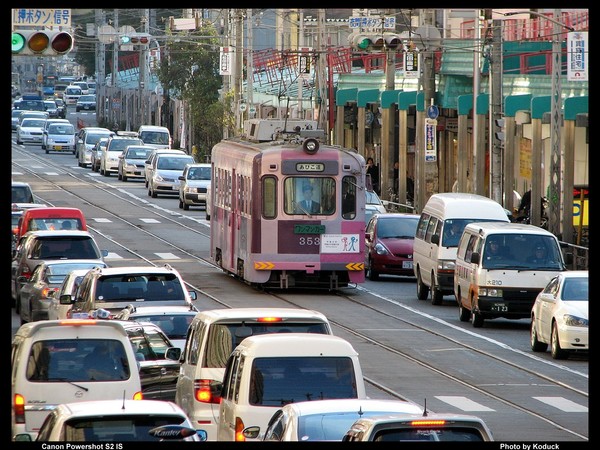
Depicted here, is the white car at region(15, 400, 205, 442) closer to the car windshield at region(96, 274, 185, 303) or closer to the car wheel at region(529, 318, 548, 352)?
the car windshield at region(96, 274, 185, 303)

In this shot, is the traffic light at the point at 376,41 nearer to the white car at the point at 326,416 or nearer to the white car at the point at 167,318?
the white car at the point at 167,318

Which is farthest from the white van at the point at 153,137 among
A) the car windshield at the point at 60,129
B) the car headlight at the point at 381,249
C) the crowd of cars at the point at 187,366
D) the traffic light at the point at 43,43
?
the traffic light at the point at 43,43

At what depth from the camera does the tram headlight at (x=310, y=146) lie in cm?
3291

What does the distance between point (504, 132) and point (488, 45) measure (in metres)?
2.56

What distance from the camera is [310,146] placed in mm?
32906

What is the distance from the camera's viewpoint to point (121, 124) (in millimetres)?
121938

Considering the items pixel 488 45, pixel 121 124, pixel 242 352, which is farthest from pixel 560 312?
pixel 121 124

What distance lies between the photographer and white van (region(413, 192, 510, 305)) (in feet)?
108

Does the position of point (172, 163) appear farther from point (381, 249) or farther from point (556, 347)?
point (556, 347)

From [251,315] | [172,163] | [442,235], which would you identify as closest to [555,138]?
[442,235]

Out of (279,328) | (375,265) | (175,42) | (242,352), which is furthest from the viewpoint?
(175,42)

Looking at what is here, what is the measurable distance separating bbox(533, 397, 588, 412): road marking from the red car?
1615 cm
